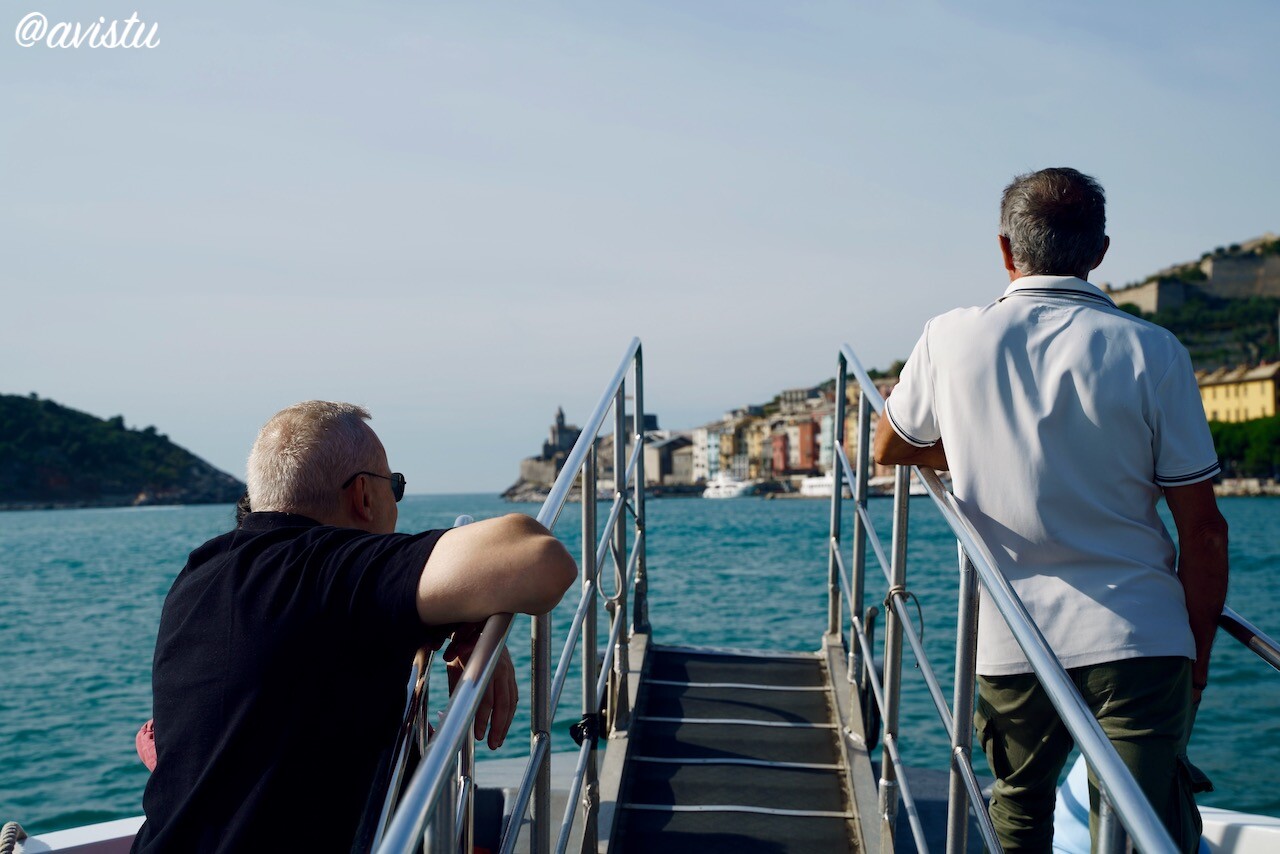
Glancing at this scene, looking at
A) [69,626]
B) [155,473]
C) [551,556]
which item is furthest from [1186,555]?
[155,473]

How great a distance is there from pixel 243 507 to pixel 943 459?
3.70 feet

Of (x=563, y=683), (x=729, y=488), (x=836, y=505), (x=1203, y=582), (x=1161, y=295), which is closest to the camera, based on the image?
(x=1203, y=582)

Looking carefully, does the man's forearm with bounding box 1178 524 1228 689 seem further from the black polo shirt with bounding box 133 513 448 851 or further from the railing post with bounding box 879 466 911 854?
the black polo shirt with bounding box 133 513 448 851

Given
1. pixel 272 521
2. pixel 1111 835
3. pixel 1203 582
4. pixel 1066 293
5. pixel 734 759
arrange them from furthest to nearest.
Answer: pixel 734 759
pixel 1066 293
pixel 1203 582
pixel 272 521
pixel 1111 835

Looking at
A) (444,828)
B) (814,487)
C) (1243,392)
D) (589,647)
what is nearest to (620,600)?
(589,647)

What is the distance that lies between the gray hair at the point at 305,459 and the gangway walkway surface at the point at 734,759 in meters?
1.65

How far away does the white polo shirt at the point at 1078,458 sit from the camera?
1.61 m

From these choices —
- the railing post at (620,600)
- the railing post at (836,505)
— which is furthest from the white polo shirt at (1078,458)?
the railing post at (836,505)

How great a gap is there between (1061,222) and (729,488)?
98.8m

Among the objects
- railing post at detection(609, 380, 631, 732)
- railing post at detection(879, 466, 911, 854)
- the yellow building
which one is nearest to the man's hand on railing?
railing post at detection(879, 466, 911, 854)

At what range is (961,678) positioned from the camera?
1750 millimetres

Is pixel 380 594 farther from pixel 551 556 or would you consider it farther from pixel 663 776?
pixel 663 776

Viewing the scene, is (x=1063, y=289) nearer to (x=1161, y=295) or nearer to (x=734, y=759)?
(x=734, y=759)

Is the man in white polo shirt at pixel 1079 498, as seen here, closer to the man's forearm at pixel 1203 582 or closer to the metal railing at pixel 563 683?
the man's forearm at pixel 1203 582
